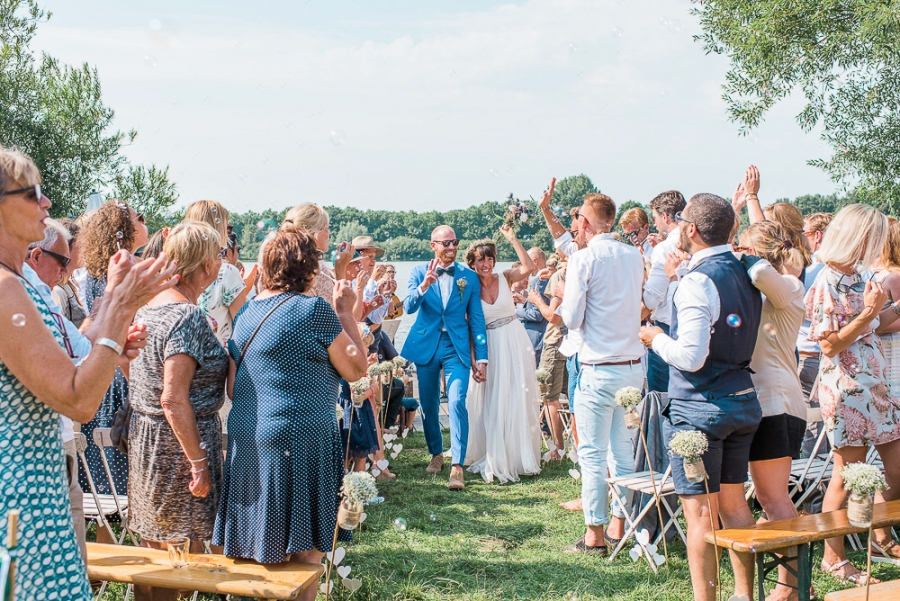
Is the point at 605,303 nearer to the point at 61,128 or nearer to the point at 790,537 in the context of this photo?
the point at 790,537

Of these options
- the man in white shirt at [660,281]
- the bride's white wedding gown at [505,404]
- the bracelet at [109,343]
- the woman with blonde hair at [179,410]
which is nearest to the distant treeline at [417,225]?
the bride's white wedding gown at [505,404]

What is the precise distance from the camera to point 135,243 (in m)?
4.41

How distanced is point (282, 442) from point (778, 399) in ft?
7.78

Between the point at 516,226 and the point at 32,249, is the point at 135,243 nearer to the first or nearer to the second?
the point at 32,249

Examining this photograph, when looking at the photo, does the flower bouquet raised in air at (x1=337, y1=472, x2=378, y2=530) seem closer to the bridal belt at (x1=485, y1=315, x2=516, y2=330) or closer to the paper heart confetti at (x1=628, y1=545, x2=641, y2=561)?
the paper heart confetti at (x1=628, y1=545, x2=641, y2=561)

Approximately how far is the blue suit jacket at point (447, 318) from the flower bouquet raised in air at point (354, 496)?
3.71m

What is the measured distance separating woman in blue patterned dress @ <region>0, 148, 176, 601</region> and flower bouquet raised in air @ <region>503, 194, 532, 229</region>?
5.14 metres

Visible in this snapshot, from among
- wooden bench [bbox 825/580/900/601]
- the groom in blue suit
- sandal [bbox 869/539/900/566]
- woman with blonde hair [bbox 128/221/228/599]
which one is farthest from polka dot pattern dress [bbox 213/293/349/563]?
the groom in blue suit

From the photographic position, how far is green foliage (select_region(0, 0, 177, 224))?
18719 mm

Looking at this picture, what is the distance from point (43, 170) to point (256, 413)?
19.5m

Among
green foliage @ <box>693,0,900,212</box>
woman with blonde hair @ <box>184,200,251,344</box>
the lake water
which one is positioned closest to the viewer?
woman with blonde hair @ <box>184,200,251,344</box>

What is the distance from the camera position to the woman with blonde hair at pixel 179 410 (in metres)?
3.14

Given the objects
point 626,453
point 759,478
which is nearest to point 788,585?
point 759,478

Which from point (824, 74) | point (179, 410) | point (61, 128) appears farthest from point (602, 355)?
point (61, 128)
